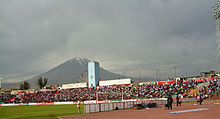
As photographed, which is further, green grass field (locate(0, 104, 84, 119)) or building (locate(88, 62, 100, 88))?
building (locate(88, 62, 100, 88))

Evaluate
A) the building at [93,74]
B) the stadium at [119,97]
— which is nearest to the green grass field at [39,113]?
the stadium at [119,97]

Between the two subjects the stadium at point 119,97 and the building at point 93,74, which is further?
the building at point 93,74

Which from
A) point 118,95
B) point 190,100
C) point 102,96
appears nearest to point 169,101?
point 190,100

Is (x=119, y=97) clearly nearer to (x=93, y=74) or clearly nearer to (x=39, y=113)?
(x=39, y=113)

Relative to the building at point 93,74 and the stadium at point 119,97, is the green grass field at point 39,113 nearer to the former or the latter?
the stadium at point 119,97

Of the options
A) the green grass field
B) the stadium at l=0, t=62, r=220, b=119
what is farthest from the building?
the green grass field

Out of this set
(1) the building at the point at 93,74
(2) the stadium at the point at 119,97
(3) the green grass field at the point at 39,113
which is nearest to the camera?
(3) the green grass field at the point at 39,113

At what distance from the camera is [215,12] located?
48.1 m

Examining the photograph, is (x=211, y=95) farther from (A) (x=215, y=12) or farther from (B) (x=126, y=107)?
(B) (x=126, y=107)

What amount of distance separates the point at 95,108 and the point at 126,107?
6.14 m

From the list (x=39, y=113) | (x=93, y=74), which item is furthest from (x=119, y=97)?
(x=93, y=74)

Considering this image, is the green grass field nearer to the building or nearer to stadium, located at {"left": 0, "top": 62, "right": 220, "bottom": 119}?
stadium, located at {"left": 0, "top": 62, "right": 220, "bottom": 119}

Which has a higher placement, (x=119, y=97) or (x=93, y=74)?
(x=93, y=74)

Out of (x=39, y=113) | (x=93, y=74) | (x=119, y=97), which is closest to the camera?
(x=39, y=113)
